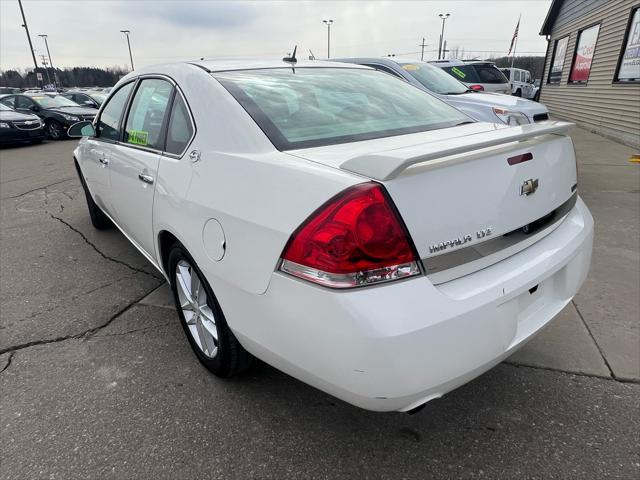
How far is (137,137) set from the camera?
112 inches

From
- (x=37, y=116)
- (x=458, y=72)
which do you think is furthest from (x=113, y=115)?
(x=37, y=116)

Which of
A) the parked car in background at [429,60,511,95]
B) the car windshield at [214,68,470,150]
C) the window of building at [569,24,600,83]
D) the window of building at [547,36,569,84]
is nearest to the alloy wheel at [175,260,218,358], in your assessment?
the car windshield at [214,68,470,150]

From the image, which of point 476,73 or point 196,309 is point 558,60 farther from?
point 196,309

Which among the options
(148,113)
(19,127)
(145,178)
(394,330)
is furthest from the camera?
(19,127)

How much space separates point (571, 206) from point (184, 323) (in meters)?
2.14

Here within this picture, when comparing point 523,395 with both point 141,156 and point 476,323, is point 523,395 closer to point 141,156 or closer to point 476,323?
point 476,323

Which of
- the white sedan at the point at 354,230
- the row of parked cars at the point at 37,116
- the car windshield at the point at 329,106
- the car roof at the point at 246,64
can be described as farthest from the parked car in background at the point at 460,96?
the row of parked cars at the point at 37,116

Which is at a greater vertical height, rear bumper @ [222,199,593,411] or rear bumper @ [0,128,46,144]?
rear bumper @ [222,199,593,411]

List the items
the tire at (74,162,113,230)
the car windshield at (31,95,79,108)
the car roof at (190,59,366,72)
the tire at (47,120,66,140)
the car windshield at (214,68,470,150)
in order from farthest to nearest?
1. the car windshield at (31,95,79,108)
2. the tire at (47,120,66,140)
3. the tire at (74,162,113,230)
4. the car roof at (190,59,366,72)
5. the car windshield at (214,68,470,150)

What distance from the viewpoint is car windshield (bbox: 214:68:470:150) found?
202cm

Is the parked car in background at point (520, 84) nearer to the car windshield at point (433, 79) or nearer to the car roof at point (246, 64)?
the car windshield at point (433, 79)

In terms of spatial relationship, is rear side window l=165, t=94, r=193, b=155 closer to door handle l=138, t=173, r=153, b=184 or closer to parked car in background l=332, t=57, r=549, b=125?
door handle l=138, t=173, r=153, b=184

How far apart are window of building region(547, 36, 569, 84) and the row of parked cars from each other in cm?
1459

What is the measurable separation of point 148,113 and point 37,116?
43.1 ft
